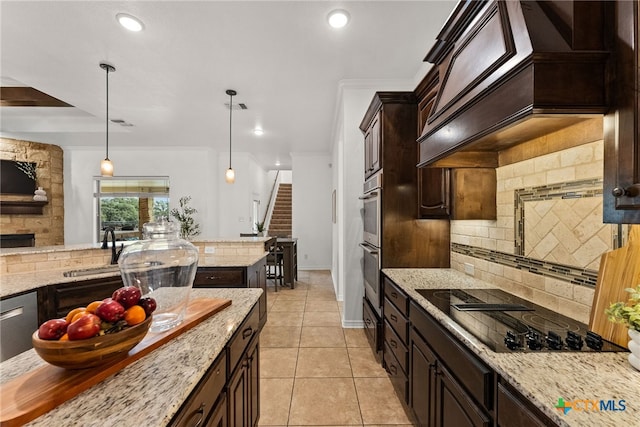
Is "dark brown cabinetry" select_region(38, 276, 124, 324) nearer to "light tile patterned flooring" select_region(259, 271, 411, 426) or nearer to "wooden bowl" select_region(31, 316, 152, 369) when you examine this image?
"light tile patterned flooring" select_region(259, 271, 411, 426)

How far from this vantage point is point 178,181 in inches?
260

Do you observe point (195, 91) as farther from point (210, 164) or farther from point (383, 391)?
point (383, 391)

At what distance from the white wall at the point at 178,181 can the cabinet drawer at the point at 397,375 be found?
5.54 metres

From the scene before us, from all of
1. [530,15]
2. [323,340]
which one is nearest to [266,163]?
[323,340]

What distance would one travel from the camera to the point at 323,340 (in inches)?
122

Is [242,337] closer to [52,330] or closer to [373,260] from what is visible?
[52,330]

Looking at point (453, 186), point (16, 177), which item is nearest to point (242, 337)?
point (453, 186)

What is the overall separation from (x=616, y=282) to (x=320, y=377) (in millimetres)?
2120

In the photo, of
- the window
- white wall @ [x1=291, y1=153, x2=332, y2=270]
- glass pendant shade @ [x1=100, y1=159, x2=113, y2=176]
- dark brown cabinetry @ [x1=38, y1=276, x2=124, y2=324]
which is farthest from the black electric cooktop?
the window

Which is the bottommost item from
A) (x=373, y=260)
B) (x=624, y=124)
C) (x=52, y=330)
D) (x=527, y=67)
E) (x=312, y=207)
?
(x=373, y=260)

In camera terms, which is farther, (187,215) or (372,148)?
→ (187,215)

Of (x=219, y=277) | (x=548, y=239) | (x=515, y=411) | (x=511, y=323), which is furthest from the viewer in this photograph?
(x=219, y=277)

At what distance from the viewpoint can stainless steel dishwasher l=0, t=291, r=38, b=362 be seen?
75.5 inches

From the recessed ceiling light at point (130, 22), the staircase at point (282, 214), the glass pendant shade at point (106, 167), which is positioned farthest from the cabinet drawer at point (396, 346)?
the staircase at point (282, 214)
